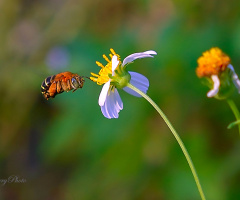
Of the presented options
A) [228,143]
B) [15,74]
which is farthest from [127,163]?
[15,74]

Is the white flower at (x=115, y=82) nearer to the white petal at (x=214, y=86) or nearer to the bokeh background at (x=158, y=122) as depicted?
the white petal at (x=214, y=86)

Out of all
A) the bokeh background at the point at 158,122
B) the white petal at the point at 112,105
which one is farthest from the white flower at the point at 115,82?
the bokeh background at the point at 158,122

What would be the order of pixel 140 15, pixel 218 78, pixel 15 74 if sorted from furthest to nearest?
pixel 140 15 < pixel 15 74 < pixel 218 78

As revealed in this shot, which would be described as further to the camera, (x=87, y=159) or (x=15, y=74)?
(x=15, y=74)

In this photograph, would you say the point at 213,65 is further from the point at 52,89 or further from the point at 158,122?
the point at 158,122

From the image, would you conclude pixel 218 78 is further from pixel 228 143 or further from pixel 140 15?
pixel 140 15

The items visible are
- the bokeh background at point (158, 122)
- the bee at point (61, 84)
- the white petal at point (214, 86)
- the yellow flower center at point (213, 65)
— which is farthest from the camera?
the bokeh background at point (158, 122)
